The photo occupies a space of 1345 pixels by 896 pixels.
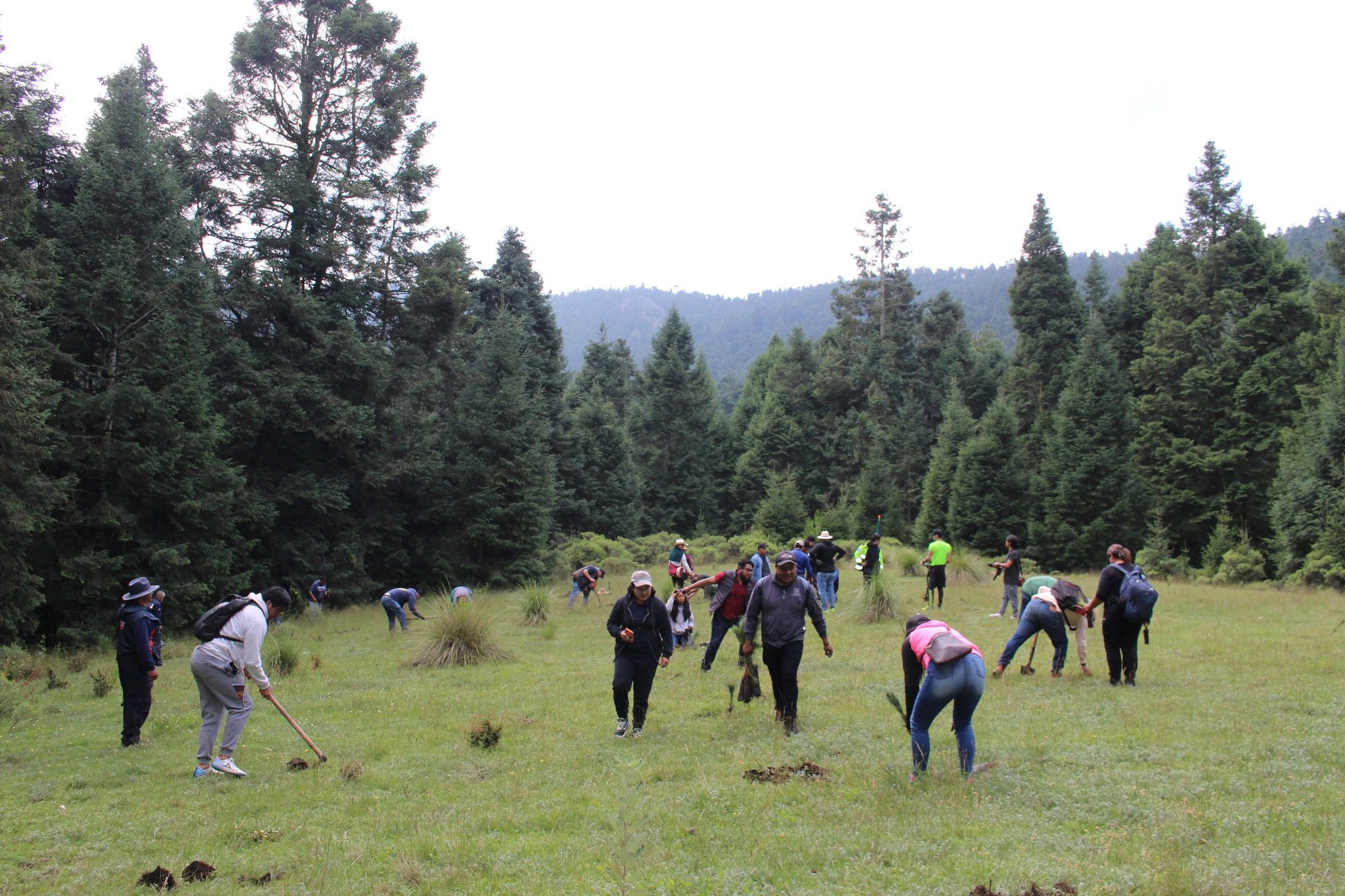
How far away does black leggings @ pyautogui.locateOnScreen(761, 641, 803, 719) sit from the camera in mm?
8562

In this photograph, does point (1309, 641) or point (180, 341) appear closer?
point (1309, 641)

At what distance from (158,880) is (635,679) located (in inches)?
187

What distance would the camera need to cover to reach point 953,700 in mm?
6492

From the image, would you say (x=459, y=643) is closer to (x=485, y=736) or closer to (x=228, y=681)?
(x=485, y=736)

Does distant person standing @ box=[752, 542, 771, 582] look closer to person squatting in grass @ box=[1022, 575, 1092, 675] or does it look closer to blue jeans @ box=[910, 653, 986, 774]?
person squatting in grass @ box=[1022, 575, 1092, 675]

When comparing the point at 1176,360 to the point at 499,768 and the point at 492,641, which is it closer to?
the point at 492,641

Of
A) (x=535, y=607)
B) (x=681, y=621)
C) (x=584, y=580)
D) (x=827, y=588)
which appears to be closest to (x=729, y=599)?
(x=681, y=621)

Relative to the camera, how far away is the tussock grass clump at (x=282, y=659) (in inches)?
548

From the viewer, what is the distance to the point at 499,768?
7988 mm

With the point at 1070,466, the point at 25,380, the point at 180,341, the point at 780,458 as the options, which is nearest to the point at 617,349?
the point at 780,458

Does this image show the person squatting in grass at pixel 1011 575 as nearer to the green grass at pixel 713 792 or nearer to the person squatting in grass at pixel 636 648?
the green grass at pixel 713 792

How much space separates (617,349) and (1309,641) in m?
60.9

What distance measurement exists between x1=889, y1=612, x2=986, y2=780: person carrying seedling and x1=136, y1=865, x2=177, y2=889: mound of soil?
519 centimetres

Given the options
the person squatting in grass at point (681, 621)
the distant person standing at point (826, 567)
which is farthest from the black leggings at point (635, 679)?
the distant person standing at point (826, 567)
